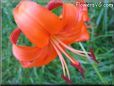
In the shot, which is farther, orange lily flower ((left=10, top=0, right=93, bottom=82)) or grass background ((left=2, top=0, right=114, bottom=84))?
grass background ((left=2, top=0, right=114, bottom=84))

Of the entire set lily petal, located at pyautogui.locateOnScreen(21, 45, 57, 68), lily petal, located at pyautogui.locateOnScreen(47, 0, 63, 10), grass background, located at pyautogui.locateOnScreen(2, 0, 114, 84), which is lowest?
grass background, located at pyautogui.locateOnScreen(2, 0, 114, 84)

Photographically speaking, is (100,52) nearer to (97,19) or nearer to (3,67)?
(97,19)

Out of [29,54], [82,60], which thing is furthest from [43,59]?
[82,60]

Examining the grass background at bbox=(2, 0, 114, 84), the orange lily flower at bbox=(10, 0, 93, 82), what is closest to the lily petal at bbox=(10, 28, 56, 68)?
the orange lily flower at bbox=(10, 0, 93, 82)

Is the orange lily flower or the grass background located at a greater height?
the orange lily flower

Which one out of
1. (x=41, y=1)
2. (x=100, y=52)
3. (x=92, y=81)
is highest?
(x=41, y=1)

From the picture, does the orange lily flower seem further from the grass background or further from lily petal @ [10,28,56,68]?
the grass background

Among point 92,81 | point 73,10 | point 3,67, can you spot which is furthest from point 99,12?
point 73,10
